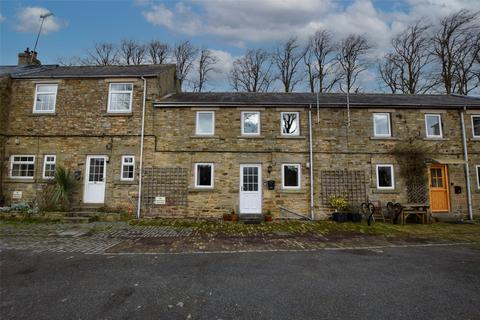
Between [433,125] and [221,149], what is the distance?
11411 mm

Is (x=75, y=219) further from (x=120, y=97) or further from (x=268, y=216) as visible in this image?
(x=268, y=216)

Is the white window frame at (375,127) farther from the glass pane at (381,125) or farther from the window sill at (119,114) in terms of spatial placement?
the window sill at (119,114)

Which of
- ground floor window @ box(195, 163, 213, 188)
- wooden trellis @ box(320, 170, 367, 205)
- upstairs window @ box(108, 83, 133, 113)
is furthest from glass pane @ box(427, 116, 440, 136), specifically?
upstairs window @ box(108, 83, 133, 113)

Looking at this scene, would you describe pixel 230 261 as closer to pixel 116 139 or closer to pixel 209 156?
pixel 209 156

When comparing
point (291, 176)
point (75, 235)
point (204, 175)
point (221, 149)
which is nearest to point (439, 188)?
point (291, 176)

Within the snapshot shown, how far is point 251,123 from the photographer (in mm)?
12781

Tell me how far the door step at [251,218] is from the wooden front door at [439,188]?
8.88 meters

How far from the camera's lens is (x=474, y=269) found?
214 inches

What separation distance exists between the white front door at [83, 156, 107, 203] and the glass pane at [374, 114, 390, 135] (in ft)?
46.7

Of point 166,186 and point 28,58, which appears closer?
point 166,186

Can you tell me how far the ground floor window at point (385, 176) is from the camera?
12.3m

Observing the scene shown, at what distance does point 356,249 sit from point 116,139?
11604 millimetres

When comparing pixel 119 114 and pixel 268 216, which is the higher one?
pixel 119 114

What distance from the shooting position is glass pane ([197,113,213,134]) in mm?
12688
